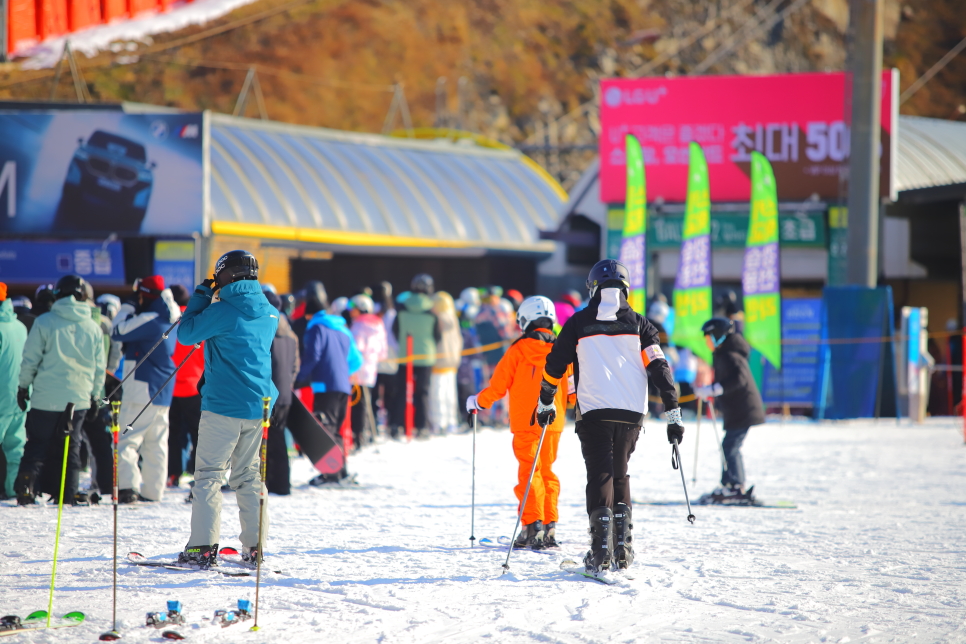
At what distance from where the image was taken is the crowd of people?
5758 mm

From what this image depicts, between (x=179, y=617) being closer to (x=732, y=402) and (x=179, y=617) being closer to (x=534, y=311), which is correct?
(x=534, y=311)

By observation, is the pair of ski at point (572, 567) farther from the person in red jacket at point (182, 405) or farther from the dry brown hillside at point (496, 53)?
the dry brown hillside at point (496, 53)

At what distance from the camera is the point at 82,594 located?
205 inches

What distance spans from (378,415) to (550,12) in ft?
199

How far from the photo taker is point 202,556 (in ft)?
18.9

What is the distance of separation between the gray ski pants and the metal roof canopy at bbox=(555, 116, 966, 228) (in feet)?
49.6

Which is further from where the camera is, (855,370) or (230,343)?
(855,370)

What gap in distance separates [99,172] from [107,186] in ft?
0.85

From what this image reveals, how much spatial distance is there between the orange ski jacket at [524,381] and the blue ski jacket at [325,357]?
129 inches

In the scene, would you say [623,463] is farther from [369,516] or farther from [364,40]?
[364,40]

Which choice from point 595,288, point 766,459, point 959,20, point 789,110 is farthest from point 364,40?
point 595,288

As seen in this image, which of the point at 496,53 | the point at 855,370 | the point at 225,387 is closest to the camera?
the point at 225,387

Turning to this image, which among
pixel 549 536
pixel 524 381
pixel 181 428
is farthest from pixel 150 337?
pixel 549 536

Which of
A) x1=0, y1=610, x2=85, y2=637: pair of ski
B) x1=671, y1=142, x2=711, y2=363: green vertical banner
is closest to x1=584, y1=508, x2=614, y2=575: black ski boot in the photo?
x1=0, y1=610, x2=85, y2=637: pair of ski
